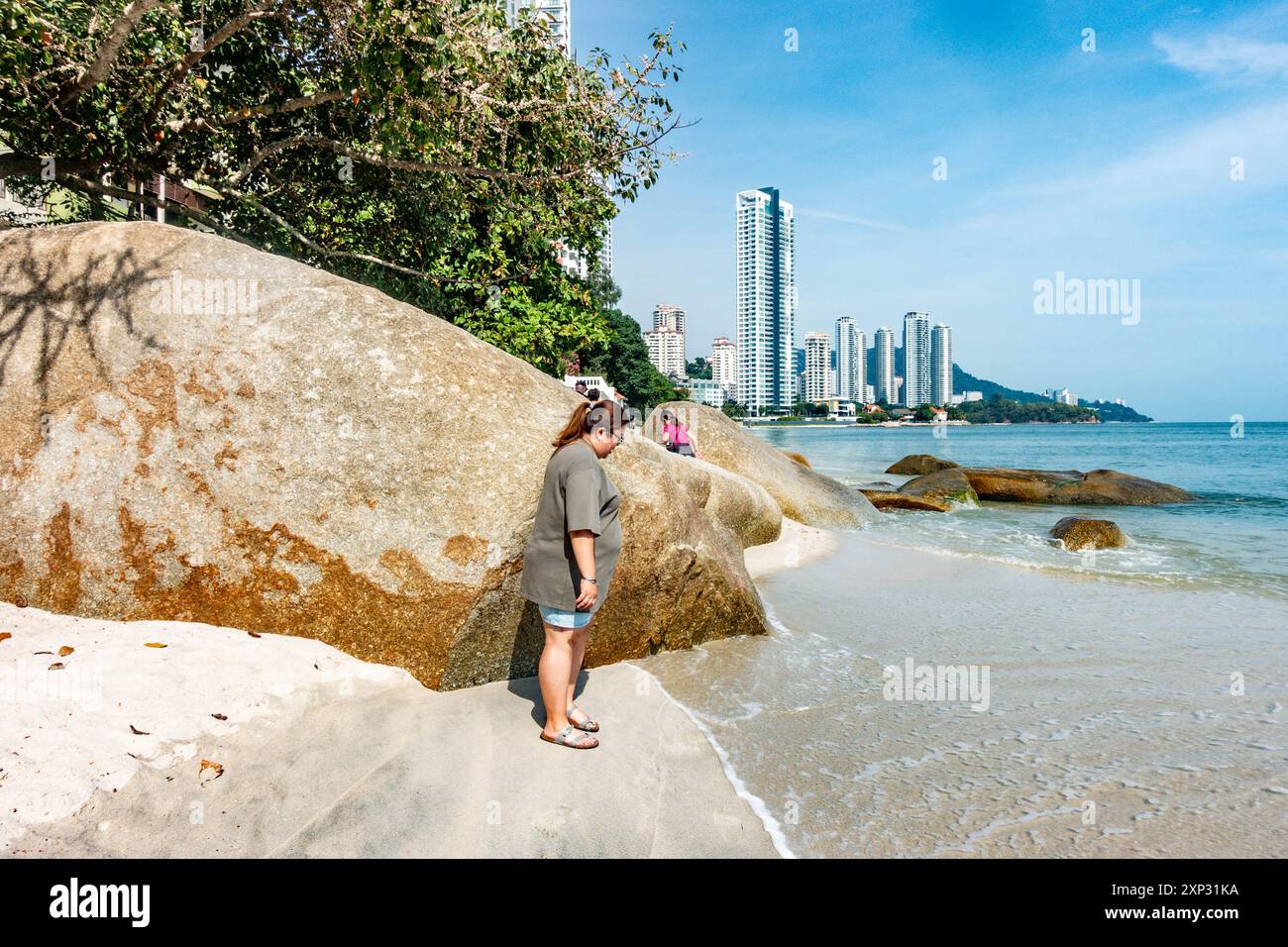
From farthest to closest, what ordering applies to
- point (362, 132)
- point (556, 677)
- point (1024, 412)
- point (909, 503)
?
point (1024, 412)
point (909, 503)
point (362, 132)
point (556, 677)

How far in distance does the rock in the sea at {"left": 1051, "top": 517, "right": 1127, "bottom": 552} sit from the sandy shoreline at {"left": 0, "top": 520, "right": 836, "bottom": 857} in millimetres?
11970

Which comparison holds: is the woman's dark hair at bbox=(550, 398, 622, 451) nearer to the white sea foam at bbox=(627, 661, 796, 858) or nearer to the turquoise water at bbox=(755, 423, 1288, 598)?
the white sea foam at bbox=(627, 661, 796, 858)

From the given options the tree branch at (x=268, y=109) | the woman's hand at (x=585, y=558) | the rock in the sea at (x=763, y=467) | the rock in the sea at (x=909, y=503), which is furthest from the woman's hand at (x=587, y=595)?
the rock in the sea at (x=909, y=503)

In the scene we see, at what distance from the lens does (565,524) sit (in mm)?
4504

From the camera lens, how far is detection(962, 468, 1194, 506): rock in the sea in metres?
23.2

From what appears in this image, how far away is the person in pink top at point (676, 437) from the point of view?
47.7 ft

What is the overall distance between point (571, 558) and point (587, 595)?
0.27m

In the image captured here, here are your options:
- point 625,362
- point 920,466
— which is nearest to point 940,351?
point 625,362

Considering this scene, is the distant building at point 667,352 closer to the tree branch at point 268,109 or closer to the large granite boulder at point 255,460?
the tree branch at point 268,109

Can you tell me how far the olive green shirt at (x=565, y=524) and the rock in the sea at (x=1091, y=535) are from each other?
12350mm

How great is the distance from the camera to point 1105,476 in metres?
25.1

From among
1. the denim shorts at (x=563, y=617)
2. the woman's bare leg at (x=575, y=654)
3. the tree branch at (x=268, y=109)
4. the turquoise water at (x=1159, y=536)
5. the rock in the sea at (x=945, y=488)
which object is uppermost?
the tree branch at (x=268, y=109)

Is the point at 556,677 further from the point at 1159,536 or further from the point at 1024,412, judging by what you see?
the point at 1024,412

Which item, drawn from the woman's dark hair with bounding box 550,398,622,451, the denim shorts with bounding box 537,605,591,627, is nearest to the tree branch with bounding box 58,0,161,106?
the woman's dark hair with bounding box 550,398,622,451
